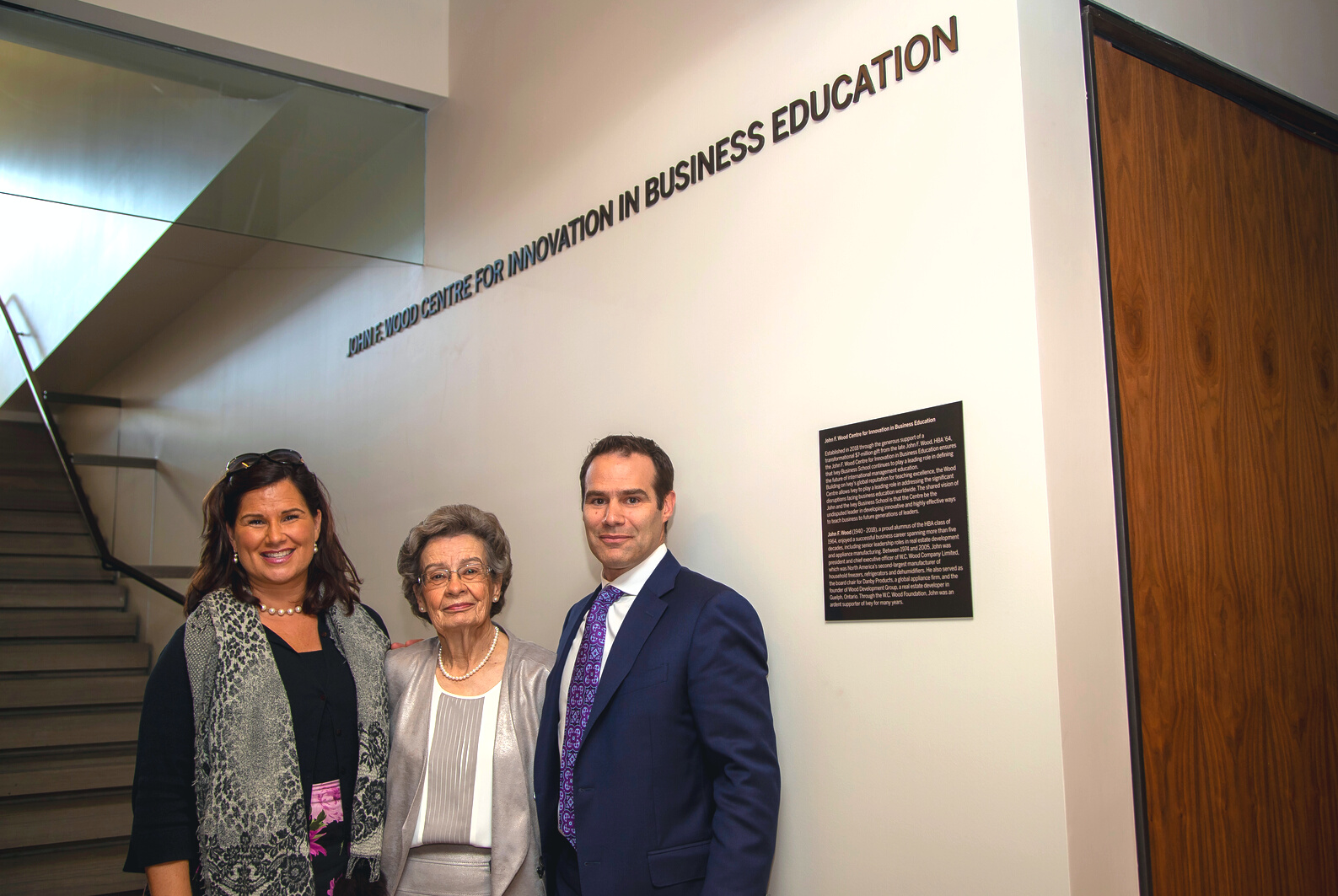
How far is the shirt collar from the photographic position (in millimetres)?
2572

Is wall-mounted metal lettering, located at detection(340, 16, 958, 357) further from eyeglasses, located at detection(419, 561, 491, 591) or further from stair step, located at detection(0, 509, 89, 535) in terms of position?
stair step, located at detection(0, 509, 89, 535)

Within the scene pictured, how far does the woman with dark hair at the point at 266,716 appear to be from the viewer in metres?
2.21

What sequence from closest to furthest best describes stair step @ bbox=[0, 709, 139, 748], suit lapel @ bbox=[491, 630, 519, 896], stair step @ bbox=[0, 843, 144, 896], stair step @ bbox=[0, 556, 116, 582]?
suit lapel @ bbox=[491, 630, 519, 896] → stair step @ bbox=[0, 843, 144, 896] → stair step @ bbox=[0, 709, 139, 748] → stair step @ bbox=[0, 556, 116, 582]

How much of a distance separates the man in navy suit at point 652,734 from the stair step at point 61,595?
16.0 feet

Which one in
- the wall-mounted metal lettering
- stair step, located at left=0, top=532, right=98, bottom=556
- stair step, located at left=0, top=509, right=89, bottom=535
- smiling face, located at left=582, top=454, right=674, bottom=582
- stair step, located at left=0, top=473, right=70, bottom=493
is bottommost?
smiling face, located at left=582, top=454, right=674, bottom=582

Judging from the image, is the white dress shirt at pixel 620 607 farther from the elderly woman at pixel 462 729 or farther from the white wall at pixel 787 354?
the white wall at pixel 787 354

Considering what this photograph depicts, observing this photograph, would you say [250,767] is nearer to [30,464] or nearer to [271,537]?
[271,537]

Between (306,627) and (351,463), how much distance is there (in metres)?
2.78

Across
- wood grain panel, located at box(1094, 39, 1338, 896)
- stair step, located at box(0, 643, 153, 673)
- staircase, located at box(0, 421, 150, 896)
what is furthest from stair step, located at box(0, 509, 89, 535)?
wood grain panel, located at box(1094, 39, 1338, 896)

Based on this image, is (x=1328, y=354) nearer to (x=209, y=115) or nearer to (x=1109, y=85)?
(x=1109, y=85)

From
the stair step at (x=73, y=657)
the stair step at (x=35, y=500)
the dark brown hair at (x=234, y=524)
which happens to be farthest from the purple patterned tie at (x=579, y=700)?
the stair step at (x=35, y=500)

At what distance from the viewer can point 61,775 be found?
15.8 ft

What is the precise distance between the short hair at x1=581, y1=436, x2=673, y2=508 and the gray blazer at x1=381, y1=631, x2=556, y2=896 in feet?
1.68

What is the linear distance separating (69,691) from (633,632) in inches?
166
